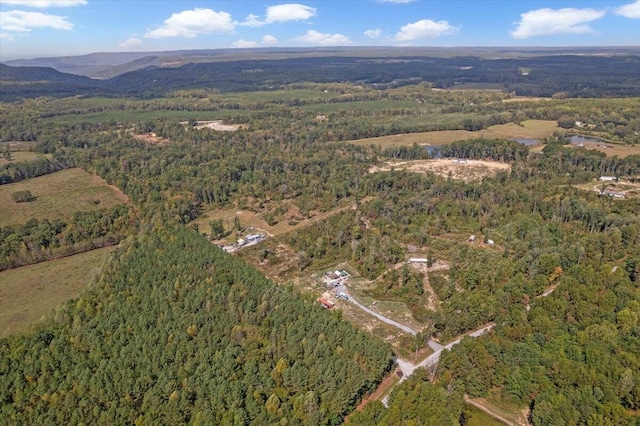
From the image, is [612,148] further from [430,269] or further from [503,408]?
[503,408]

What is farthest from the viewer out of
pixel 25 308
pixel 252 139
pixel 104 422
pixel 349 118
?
pixel 349 118

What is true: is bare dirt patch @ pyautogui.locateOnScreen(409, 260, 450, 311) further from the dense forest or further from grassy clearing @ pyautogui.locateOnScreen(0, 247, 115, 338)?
grassy clearing @ pyautogui.locateOnScreen(0, 247, 115, 338)

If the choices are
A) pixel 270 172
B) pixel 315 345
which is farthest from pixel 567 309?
pixel 270 172

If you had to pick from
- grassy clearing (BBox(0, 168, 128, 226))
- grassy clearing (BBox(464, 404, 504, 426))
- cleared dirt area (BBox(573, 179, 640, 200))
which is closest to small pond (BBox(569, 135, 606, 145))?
cleared dirt area (BBox(573, 179, 640, 200))

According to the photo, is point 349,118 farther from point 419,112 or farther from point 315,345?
point 315,345

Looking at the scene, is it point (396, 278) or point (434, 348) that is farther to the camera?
point (396, 278)

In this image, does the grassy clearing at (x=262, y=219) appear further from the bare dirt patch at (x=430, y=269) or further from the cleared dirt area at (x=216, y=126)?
the cleared dirt area at (x=216, y=126)
